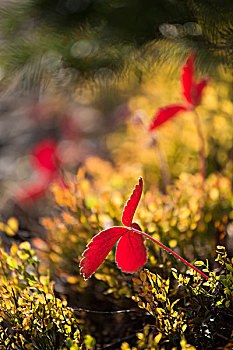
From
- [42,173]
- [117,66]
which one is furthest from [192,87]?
[42,173]

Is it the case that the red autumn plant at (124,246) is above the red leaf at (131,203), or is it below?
below

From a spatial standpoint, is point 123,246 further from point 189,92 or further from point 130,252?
point 189,92

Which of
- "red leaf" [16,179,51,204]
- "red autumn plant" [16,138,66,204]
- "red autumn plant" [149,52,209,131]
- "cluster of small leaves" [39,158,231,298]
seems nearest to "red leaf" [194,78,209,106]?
"red autumn plant" [149,52,209,131]

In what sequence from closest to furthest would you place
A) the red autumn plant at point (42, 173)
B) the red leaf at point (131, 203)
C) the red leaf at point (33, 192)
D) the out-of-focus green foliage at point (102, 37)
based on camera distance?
the red leaf at point (131, 203) < the out-of-focus green foliage at point (102, 37) < the red autumn plant at point (42, 173) < the red leaf at point (33, 192)

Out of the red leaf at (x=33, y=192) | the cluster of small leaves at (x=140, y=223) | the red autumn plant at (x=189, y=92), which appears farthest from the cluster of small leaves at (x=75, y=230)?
the red leaf at (x=33, y=192)

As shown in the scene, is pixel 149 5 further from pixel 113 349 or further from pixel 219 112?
pixel 219 112

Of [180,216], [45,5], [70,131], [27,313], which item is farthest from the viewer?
[70,131]

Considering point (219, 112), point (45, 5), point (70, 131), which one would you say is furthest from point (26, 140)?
point (45, 5)

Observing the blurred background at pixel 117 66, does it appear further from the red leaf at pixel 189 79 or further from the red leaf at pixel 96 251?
the red leaf at pixel 96 251
